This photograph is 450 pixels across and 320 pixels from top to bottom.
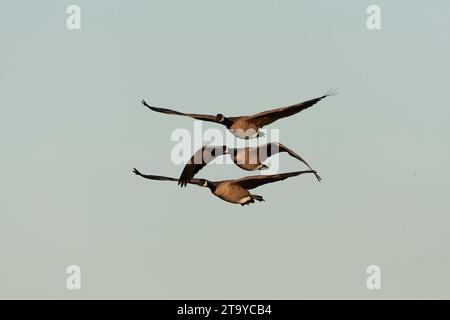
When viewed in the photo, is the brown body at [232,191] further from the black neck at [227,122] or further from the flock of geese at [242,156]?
the black neck at [227,122]

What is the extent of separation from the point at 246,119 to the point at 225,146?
2.10 feet

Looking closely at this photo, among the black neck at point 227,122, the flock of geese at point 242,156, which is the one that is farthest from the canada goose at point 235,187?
the black neck at point 227,122

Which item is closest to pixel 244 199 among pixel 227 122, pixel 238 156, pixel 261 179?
pixel 261 179

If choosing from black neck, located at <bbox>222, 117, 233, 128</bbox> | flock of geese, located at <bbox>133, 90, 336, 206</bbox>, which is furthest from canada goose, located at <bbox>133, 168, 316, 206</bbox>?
black neck, located at <bbox>222, 117, 233, 128</bbox>

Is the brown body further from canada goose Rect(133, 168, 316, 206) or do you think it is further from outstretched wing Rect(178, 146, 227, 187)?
outstretched wing Rect(178, 146, 227, 187)

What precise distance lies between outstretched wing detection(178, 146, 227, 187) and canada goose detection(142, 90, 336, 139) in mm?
416

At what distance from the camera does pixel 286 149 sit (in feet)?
69.2

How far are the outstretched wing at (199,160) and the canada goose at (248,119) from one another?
1.36 ft

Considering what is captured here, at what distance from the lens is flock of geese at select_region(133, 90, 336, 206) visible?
2064cm

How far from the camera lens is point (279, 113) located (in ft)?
67.5

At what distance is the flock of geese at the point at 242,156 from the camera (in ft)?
67.7

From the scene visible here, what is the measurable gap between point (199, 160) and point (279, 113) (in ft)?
5.17
